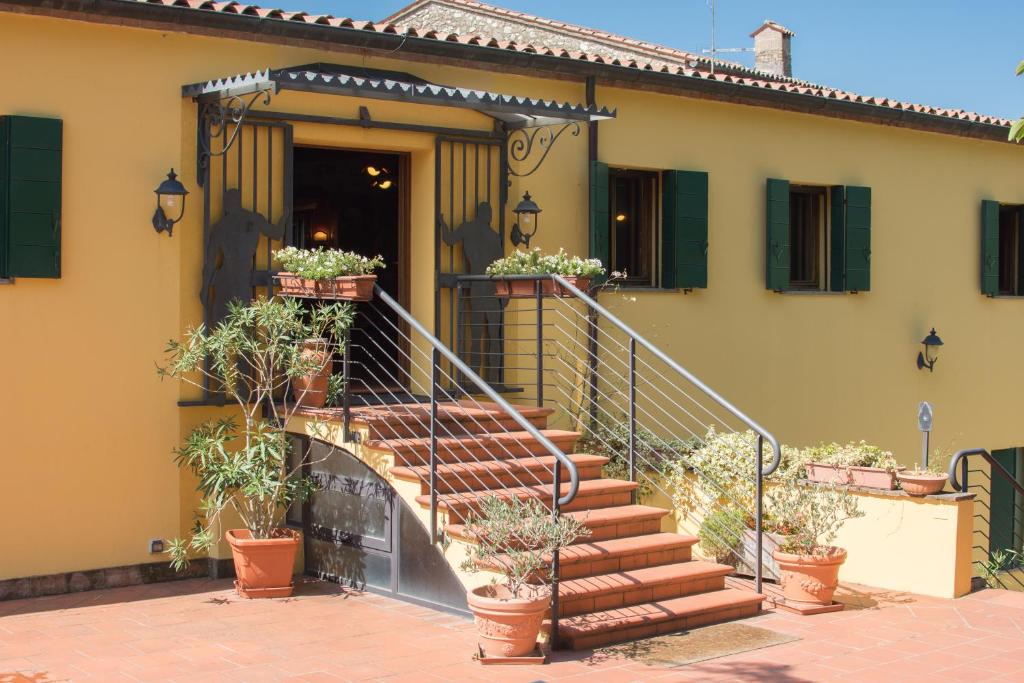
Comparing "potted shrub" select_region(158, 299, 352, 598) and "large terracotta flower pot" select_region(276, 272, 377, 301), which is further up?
"large terracotta flower pot" select_region(276, 272, 377, 301)

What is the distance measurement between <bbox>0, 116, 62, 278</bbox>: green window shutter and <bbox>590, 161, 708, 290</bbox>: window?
16.1 feet

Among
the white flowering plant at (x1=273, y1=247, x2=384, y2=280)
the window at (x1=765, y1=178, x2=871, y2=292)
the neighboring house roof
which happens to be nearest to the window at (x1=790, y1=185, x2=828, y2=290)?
the window at (x1=765, y1=178, x2=871, y2=292)

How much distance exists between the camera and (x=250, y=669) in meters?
6.82

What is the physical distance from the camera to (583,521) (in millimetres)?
8094

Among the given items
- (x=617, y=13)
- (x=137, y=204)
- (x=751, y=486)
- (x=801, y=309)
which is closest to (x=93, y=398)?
(x=137, y=204)

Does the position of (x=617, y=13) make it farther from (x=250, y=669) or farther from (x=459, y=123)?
(x=250, y=669)

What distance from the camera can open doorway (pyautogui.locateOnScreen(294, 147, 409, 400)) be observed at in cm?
1073

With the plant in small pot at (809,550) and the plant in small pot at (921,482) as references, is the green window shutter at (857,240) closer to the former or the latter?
the plant in small pot at (921,482)

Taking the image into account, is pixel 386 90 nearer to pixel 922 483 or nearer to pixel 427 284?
pixel 427 284

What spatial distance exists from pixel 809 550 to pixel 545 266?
283 cm

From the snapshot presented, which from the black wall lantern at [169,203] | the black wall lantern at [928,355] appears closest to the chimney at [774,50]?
the black wall lantern at [928,355]

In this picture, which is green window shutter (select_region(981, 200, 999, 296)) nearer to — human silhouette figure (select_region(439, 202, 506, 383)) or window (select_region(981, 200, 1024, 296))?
window (select_region(981, 200, 1024, 296))

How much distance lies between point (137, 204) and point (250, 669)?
3661 millimetres

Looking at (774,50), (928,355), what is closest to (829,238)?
(928,355)
